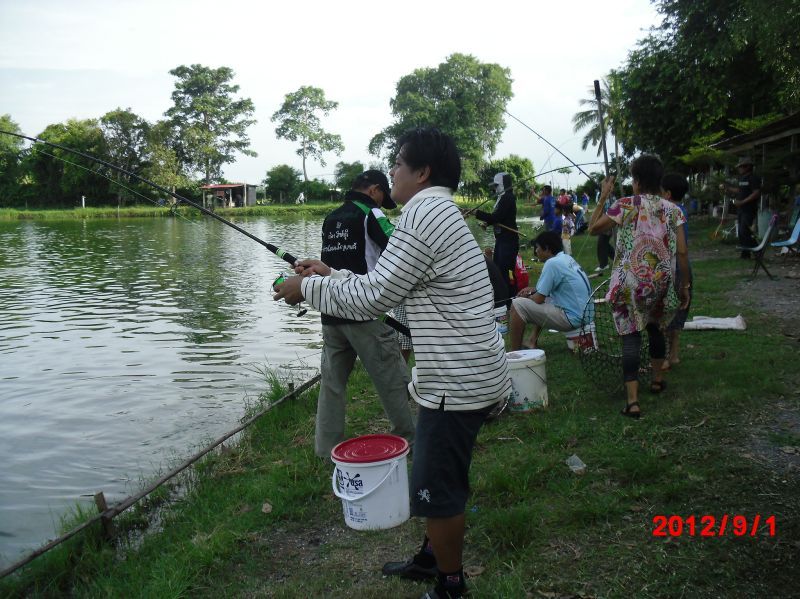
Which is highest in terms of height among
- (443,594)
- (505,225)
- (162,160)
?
(162,160)

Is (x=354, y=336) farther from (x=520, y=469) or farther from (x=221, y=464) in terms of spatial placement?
(x=221, y=464)

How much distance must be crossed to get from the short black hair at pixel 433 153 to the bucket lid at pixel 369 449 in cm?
171

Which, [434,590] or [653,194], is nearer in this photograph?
[434,590]

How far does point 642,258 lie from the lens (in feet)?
15.8

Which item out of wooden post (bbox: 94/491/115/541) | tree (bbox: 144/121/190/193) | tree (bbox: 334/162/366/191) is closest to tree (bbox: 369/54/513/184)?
tree (bbox: 334/162/366/191)

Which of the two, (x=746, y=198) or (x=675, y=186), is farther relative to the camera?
(x=746, y=198)

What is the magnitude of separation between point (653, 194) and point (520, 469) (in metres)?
2.26

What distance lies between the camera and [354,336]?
15.0 feet

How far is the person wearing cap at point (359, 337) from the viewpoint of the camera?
457 cm

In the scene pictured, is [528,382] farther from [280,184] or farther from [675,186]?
[280,184]

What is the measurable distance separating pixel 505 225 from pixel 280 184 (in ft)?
245

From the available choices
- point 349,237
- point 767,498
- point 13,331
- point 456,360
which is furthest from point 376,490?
point 13,331
